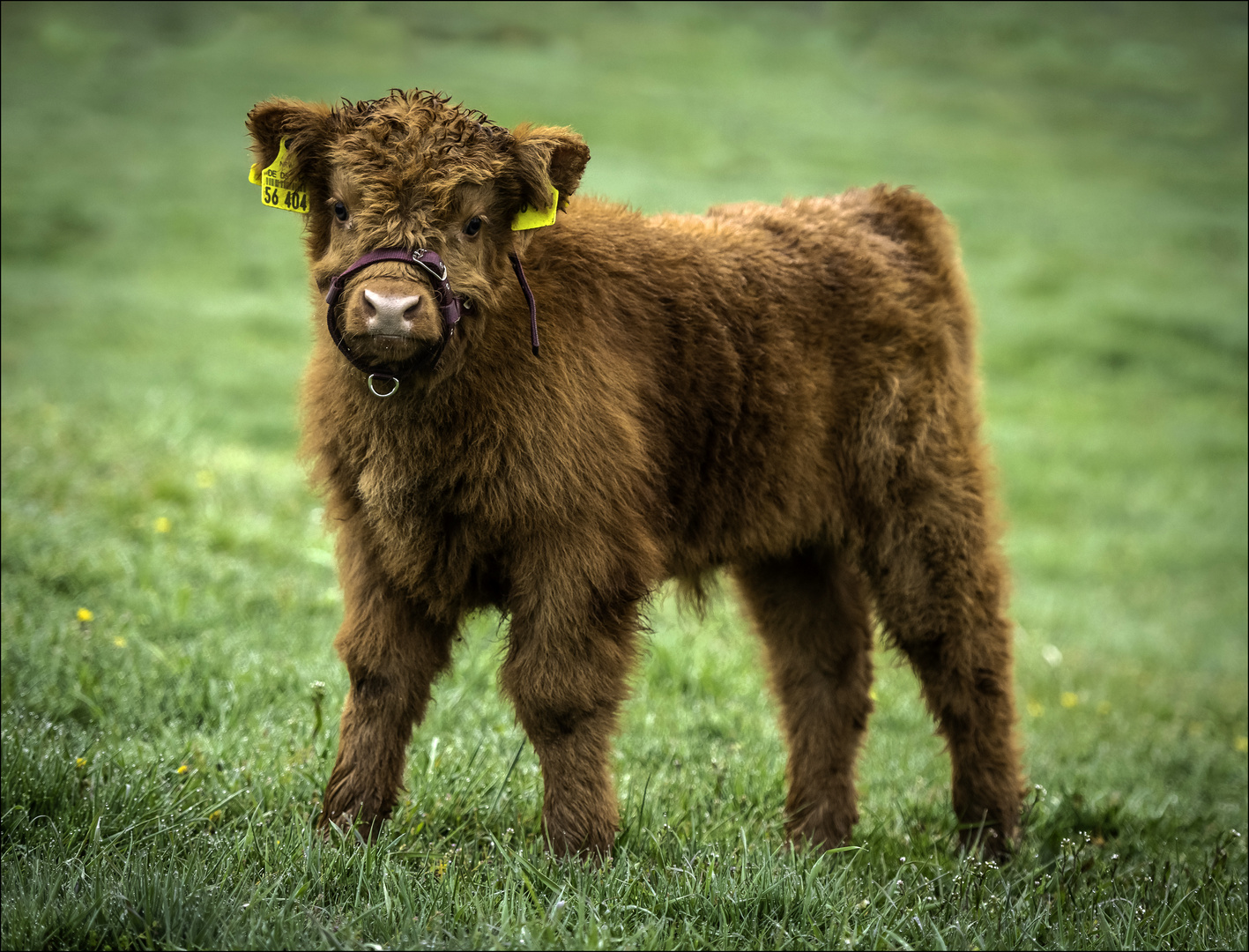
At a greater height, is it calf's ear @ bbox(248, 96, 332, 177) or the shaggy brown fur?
calf's ear @ bbox(248, 96, 332, 177)

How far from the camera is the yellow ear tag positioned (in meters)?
3.59

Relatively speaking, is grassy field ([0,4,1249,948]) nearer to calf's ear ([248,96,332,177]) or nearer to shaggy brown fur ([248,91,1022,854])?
shaggy brown fur ([248,91,1022,854])

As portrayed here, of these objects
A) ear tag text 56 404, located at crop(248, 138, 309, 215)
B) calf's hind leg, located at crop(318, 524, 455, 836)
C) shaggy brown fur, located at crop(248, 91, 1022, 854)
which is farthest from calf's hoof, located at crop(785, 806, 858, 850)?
ear tag text 56 404, located at crop(248, 138, 309, 215)

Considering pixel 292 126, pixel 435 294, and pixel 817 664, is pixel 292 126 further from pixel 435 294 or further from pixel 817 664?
pixel 817 664

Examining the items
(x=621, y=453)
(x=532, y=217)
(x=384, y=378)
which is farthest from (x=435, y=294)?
(x=621, y=453)

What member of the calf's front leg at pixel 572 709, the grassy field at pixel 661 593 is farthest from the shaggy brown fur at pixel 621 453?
the grassy field at pixel 661 593

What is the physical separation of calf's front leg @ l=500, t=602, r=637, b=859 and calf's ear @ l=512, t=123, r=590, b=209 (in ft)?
4.27

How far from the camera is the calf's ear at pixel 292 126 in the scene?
3496mm

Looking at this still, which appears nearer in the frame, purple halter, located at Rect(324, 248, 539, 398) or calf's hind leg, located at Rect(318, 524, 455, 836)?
purple halter, located at Rect(324, 248, 539, 398)

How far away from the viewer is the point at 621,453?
3.75 meters

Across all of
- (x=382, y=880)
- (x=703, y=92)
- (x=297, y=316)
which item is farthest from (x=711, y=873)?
(x=703, y=92)

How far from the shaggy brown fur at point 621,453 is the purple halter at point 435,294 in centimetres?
4

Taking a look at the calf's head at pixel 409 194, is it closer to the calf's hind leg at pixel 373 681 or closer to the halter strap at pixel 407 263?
the halter strap at pixel 407 263

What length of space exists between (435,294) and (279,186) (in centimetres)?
70
